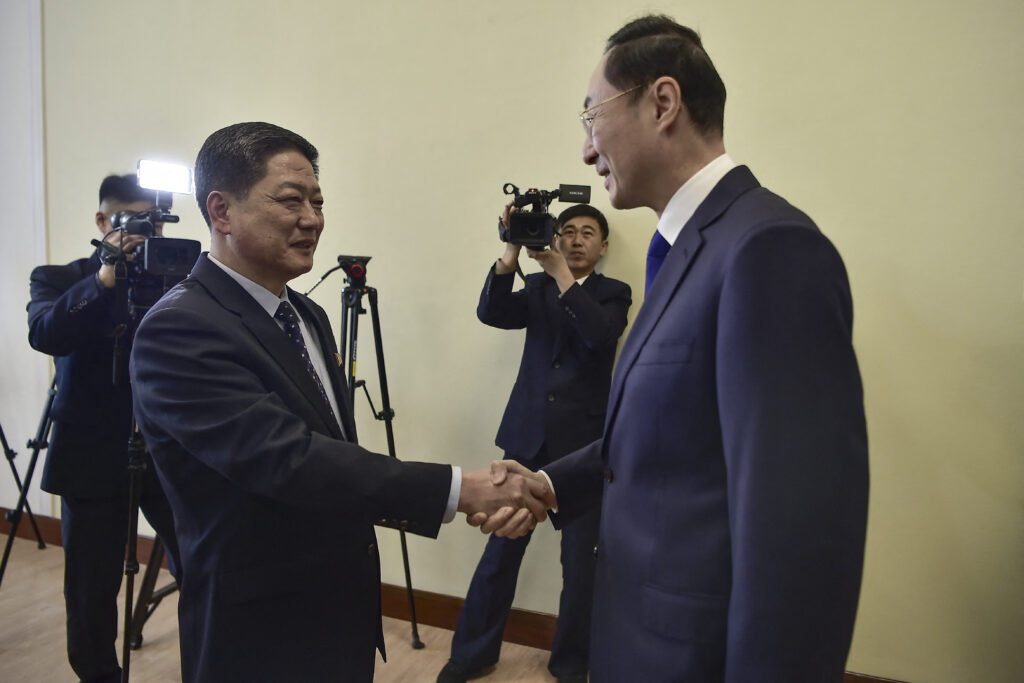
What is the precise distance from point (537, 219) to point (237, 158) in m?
1.14

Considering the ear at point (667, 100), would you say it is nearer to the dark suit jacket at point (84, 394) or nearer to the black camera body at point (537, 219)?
the black camera body at point (537, 219)

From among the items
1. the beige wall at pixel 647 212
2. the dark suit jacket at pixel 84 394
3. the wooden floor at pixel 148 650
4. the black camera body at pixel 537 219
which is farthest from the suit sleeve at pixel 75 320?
the black camera body at pixel 537 219

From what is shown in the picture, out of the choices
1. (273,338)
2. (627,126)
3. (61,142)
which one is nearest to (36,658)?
(273,338)

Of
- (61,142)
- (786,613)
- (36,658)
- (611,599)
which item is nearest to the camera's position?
(786,613)

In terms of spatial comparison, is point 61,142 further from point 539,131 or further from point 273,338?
point 273,338

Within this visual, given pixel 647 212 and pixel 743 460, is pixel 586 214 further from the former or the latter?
pixel 743 460

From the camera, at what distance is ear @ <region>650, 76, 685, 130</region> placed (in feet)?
3.44

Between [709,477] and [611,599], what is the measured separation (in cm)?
30

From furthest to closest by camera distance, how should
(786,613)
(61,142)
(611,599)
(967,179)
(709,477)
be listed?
(61,142) → (967,179) → (611,599) → (709,477) → (786,613)

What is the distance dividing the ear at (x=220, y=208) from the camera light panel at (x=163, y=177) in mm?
952

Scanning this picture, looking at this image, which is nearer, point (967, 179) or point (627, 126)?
point (627, 126)

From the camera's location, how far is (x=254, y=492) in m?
1.13

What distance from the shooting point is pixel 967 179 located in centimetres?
213

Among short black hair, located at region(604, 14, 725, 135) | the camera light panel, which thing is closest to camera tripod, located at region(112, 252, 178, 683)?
the camera light panel
